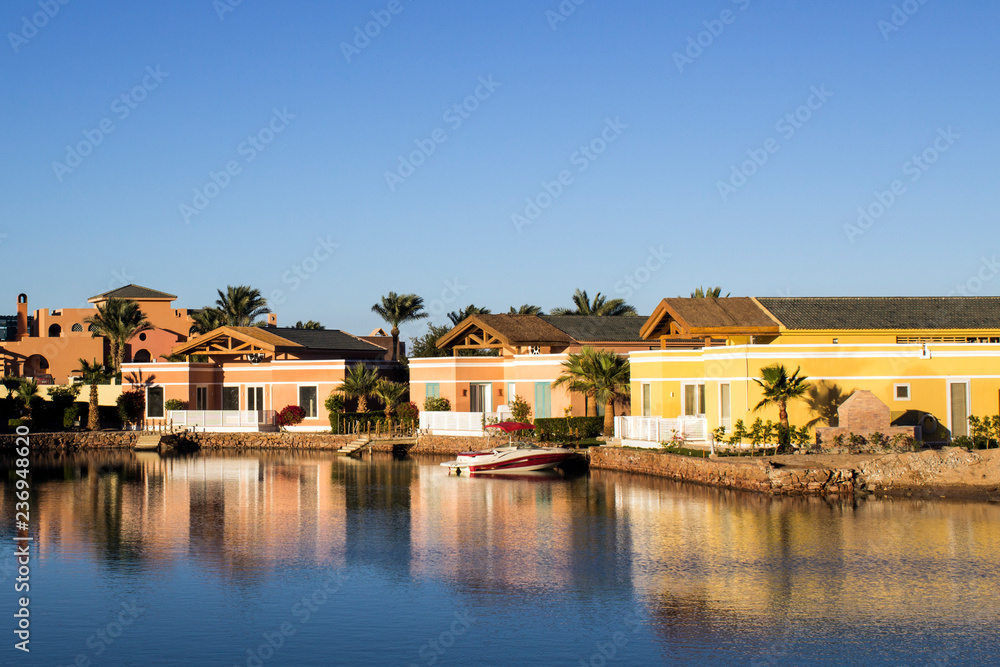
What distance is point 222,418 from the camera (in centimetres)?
5497

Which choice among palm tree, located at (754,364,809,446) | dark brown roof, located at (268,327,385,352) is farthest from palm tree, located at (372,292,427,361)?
palm tree, located at (754,364,809,446)

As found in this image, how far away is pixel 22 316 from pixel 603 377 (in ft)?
228

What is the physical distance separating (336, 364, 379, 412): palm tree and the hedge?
11.1 metres

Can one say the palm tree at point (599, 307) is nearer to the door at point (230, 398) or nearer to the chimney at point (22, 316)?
the door at point (230, 398)

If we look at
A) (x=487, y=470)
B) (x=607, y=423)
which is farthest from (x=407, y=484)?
(x=607, y=423)

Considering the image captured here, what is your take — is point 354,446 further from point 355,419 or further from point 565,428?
point 565,428

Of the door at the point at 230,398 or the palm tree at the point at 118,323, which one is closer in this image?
the door at the point at 230,398

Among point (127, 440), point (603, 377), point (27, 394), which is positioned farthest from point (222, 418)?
point (603, 377)

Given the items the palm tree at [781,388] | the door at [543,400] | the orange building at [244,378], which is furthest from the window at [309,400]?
the palm tree at [781,388]

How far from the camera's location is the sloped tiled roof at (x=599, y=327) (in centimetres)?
5056

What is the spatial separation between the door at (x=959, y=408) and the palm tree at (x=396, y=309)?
37835 mm

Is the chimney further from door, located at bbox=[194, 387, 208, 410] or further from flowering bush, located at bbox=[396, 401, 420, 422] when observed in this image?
flowering bush, located at bbox=[396, 401, 420, 422]

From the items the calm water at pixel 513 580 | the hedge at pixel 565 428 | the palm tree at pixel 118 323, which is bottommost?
the calm water at pixel 513 580

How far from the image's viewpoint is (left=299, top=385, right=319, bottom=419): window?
177ft
